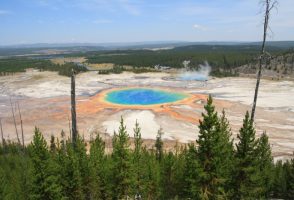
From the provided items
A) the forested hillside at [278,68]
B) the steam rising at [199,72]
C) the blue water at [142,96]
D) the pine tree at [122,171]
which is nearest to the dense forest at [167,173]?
the pine tree at [122,171]

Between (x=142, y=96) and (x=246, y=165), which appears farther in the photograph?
(x=142, y=96)

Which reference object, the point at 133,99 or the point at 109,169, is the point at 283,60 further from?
the point at 109,169

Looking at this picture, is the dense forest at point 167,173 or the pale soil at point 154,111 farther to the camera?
the pale soil at point 154,111

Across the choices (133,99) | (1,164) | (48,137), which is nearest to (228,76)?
(133,99)

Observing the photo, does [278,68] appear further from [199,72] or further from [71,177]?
[71,177]

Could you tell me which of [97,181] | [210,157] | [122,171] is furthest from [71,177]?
[210,157]

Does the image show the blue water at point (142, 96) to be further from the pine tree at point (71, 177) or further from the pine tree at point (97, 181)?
the pine tree at point (71, 177)

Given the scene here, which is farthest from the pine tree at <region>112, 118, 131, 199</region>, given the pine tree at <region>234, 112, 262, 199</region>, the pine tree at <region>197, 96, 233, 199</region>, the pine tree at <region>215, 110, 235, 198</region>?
the pine tree at <region>234, 112, 262, 199</region>
